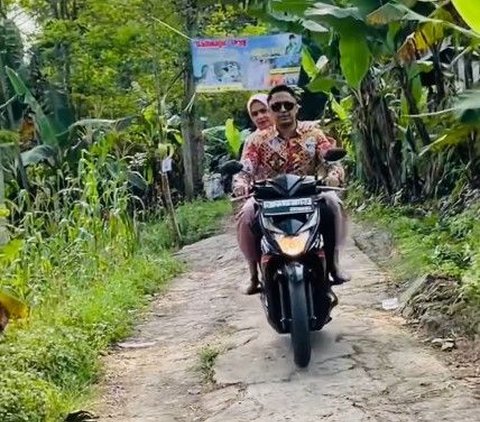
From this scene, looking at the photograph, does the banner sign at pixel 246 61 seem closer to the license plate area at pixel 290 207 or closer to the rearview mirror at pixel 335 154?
the rearview mirror at pixel 335 154

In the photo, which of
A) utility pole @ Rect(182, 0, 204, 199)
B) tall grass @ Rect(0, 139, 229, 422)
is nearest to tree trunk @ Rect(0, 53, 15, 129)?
tall grass @ Rect(0, 139, 229, 422)

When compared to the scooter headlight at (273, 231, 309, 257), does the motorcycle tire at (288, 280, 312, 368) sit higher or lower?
lower

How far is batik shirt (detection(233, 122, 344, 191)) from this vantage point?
17.5 feet

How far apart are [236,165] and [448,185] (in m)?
4.57

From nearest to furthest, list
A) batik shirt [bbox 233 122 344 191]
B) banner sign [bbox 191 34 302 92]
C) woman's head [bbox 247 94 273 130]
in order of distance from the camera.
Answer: batik shirt [bbox 233 122 344 191] → woman's head [bbox 247 94 273 130] → banner sign [bbox 191 34 302 92]

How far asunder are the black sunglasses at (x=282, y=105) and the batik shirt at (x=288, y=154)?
18cm

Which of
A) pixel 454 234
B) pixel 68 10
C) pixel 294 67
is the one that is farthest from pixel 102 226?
pixel 68 10

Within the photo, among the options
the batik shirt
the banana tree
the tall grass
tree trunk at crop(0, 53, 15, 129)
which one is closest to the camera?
the tall grass

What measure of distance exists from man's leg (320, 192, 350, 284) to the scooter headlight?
332 millimetres

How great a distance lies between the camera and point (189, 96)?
1469 centimetres

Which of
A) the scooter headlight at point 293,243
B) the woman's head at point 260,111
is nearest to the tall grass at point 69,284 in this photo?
the scooter headlight at point 293,243

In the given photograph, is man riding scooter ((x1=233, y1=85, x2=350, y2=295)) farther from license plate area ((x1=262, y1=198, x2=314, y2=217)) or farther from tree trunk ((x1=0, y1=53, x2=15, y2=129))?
tree trunk ((x1=0, y1=53, x2=15, y2=129))

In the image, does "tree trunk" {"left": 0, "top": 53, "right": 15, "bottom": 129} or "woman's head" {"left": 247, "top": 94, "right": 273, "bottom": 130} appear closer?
"woman's head" {"left": 247, "top": 94, "right": 273, "bottom": 130}

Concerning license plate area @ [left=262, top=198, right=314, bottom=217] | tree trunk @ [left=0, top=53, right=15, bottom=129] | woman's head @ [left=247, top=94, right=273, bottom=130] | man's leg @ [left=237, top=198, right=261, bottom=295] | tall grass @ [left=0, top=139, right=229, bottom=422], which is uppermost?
tree trunk @ [left=0, top=53, right=15, bottom=129]
